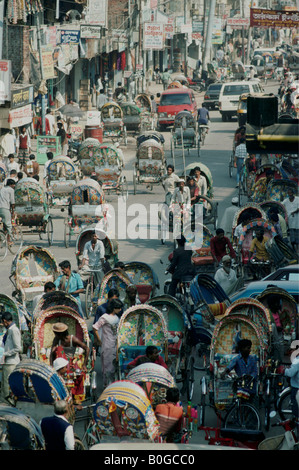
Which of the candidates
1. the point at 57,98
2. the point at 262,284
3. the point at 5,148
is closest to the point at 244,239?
the point at 262,284

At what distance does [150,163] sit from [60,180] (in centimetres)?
415

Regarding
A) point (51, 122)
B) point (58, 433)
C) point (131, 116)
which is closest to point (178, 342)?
point (58, 433)

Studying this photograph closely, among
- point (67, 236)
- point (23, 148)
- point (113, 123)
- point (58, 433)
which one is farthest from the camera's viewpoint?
point (113, 123)

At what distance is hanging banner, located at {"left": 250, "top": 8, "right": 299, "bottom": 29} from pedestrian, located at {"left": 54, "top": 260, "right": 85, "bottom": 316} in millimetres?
37408

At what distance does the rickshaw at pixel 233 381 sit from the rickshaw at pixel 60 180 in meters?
11.0

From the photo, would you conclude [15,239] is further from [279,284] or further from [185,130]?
[185,130]

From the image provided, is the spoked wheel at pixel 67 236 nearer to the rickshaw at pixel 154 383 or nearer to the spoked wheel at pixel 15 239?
the spoked wheel at pixel 15 239

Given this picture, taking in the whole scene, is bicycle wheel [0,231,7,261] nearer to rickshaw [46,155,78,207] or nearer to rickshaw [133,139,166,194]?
rickshaw [46,155,78,207]

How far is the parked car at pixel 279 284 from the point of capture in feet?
50.9

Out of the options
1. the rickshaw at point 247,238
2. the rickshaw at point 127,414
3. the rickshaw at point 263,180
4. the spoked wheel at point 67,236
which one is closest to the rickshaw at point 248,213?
the rickshaw at point 247,238

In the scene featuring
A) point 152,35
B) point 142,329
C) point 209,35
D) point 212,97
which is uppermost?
point 152,35

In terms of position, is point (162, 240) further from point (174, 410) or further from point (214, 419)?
point (174, 410)

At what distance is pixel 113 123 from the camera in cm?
3662

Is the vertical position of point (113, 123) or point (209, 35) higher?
point (209, 35)
